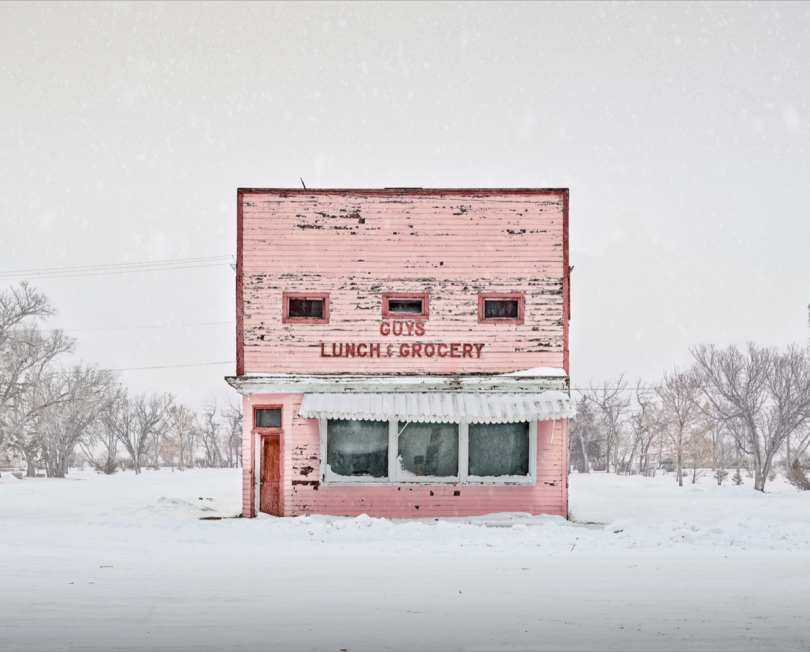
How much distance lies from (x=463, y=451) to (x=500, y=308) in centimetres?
353

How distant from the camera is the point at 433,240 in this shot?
1806 cm

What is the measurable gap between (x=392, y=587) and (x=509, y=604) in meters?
1.66

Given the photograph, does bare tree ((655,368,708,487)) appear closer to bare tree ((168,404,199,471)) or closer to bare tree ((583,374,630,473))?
bare tree ((583,374,630,473))

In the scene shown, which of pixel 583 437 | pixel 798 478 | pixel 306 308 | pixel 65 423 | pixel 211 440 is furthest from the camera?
pixel 211 440

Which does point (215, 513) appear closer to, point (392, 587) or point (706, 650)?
point (392, 587)

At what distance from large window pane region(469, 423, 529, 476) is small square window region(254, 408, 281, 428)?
460 cm

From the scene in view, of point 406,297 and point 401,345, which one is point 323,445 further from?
point 406,297

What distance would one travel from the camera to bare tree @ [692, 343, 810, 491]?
32.1 metres

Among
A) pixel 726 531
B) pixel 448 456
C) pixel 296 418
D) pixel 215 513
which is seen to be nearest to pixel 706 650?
pixel 726 531

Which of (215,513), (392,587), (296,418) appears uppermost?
(296,418)

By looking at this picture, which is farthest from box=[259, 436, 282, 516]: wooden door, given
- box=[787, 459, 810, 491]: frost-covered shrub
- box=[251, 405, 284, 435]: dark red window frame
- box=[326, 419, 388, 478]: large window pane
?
box=[787, 459, 810, 491]: frost-covered shrub

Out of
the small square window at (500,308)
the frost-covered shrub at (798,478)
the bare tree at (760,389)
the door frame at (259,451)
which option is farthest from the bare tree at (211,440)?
the small square window at (500,308)

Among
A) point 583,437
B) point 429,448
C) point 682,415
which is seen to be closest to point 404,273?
point 429,448

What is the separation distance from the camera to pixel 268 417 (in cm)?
1781
